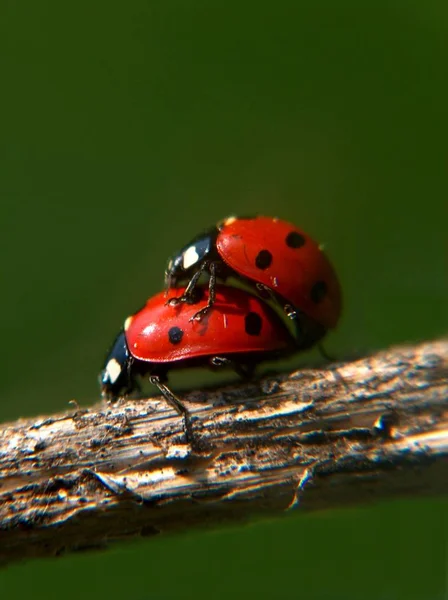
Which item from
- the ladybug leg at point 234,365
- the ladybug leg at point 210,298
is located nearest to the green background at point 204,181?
the ladybug leg at point 210,298

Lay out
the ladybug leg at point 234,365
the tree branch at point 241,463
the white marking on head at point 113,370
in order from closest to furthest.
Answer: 1. the tree branch at point 241,463
2. the ladybug leg at point 234,365
3. the white marking on head at point 113,370

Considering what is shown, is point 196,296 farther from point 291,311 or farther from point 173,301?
point 291,311

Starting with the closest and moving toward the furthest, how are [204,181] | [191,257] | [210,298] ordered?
[210,298] < [191,257] < [204,181]

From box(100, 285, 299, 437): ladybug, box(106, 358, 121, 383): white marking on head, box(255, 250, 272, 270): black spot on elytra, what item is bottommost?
box(106, 358, 121, 383): white marking on head

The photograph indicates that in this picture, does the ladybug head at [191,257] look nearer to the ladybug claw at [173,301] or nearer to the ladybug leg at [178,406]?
the ladybug claw at [173,301]

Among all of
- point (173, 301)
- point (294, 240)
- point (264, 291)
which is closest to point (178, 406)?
point (173, 301)

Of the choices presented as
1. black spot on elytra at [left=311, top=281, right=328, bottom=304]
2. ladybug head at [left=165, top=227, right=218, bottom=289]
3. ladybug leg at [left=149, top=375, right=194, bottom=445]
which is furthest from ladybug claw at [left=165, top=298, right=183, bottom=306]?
black spot on elytra at [left=311, top=281, right=328, bottom=304]

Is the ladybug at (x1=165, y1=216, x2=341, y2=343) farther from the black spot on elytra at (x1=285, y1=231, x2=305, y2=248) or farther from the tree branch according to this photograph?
the tree branch
